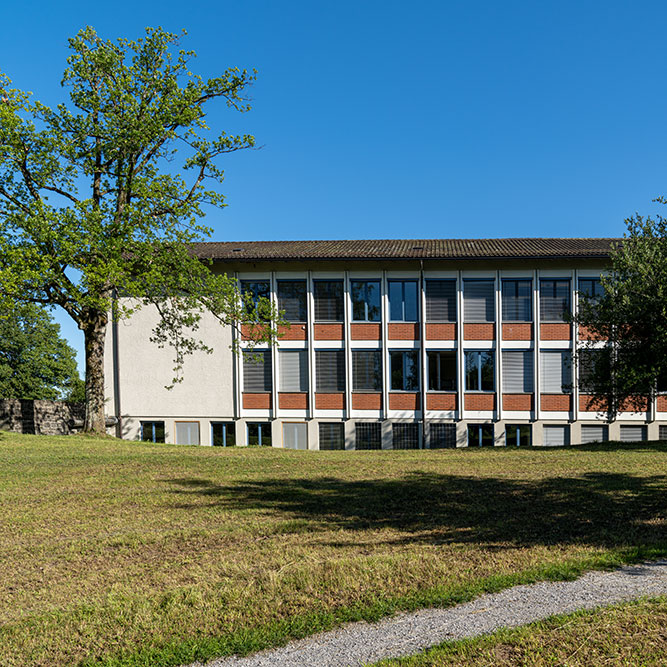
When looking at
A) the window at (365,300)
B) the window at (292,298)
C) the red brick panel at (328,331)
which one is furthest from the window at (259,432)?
the window at (365,300)

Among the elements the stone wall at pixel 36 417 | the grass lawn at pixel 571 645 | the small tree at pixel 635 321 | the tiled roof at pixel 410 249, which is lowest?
the stone wall at pixel 36 417

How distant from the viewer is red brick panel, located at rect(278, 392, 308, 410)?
27688mm

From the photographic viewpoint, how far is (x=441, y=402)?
27328 mm

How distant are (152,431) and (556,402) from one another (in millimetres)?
18698

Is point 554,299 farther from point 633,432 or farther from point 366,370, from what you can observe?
point 366,370

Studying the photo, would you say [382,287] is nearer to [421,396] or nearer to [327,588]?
[421,396]

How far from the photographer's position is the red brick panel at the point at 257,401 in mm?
27812

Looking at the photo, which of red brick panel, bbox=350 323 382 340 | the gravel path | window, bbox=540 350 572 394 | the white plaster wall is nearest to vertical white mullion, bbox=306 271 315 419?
red brick panel, bbox=350 323 382 340

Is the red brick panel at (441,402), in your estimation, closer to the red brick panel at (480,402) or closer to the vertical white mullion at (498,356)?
the red brick panel at (480,402)

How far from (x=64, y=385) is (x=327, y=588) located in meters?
48.0

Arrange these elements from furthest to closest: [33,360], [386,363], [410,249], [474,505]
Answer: [33,360], [410,249], [386,363], [474,505]

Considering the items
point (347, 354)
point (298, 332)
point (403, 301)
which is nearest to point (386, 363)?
point (347, 354)

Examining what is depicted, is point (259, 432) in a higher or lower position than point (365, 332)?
lower

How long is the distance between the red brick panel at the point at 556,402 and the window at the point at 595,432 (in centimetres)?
122
